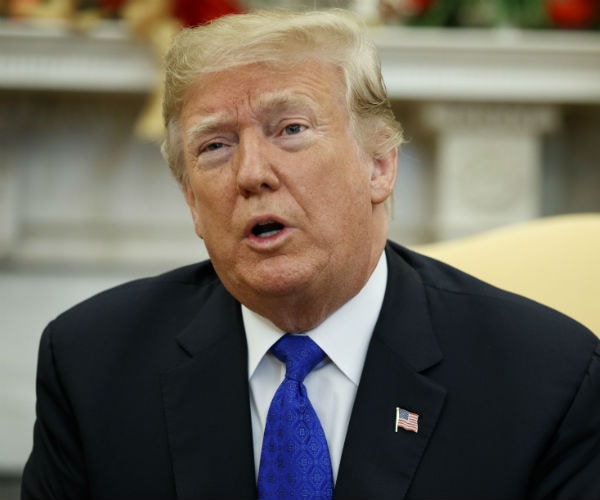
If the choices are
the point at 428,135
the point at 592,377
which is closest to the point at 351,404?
the point at 592,377

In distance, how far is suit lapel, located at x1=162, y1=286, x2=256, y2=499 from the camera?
1.42 m

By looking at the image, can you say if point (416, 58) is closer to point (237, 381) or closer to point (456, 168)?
point (456, 168)

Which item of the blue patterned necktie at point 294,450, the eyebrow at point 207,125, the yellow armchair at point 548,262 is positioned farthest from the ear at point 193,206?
the yellow armchair at point 548,262

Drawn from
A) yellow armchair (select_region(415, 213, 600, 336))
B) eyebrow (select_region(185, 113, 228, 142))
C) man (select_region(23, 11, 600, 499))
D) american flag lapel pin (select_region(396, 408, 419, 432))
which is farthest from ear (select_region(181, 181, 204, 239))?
yellow armchair (select_region(415, 213, 600, 336))

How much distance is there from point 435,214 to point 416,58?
2.11 ft

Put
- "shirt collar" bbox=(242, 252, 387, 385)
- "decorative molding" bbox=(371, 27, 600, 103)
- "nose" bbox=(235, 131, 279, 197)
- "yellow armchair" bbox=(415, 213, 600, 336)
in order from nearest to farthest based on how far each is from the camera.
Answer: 1. "nose" bbox=(235, 131, 279, 197)
2. "shirt collar" bbox=(242, 252, 387, 385)
3. "yellow armchair" bbox=(415, 213, 600, 336)
4. "decorative molding" bbox=(371, 27, 600, 103)

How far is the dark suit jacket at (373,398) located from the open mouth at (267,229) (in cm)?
21

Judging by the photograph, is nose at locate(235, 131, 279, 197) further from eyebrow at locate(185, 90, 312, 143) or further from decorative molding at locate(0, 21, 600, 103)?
decorative molding at locate(0, 21, 600, 103)

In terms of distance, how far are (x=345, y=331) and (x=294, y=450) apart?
0.19 meters

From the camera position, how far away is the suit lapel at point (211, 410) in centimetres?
142

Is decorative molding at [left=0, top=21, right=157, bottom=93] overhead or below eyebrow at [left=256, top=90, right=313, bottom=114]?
below

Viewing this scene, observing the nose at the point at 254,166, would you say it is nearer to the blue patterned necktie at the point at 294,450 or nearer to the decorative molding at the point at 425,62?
the blue patterned necktie at the point at 294,450

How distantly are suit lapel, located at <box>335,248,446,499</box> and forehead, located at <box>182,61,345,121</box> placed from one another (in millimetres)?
328

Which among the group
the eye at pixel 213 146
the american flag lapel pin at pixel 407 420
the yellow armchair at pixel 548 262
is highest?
the eye at pixel 213 146
